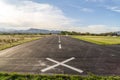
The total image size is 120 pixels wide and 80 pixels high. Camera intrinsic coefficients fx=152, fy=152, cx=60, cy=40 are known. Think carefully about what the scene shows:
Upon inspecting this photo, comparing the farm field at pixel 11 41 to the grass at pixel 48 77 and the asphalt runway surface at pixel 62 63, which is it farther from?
the grass at pixel 48 77

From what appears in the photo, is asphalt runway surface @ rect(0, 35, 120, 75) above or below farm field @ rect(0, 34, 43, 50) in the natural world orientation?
above

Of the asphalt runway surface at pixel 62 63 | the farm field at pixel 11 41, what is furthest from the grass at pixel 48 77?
the farm field at pixel 11 41

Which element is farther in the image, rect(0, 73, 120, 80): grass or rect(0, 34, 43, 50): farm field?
rect(0, 34, 43, 50): farm field

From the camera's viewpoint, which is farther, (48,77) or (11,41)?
(11,41)

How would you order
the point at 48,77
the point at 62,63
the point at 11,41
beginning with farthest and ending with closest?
the point at 11,41 < the point at 62,63 < the point at 48,77

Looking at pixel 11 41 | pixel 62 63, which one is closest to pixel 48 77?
pixel 62 63

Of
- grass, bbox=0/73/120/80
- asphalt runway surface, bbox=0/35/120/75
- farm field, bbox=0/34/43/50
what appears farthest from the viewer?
farm field, bbox=0/34/43/50

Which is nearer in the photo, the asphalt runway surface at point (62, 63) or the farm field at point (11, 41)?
the asphalt runway surface at point (62, 63)

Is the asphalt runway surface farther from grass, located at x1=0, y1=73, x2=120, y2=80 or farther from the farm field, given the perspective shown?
the farm field

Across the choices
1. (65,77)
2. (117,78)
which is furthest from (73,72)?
(117,78)

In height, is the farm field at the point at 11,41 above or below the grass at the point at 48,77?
below

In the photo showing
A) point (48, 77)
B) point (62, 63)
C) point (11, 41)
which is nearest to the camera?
point (48, 77)

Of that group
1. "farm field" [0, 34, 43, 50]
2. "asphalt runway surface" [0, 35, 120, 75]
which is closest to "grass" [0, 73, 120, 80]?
"asphalt runway surface" [0, 35, 120, 75]

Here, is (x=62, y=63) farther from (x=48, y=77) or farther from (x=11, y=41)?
(x=11, y=41)
